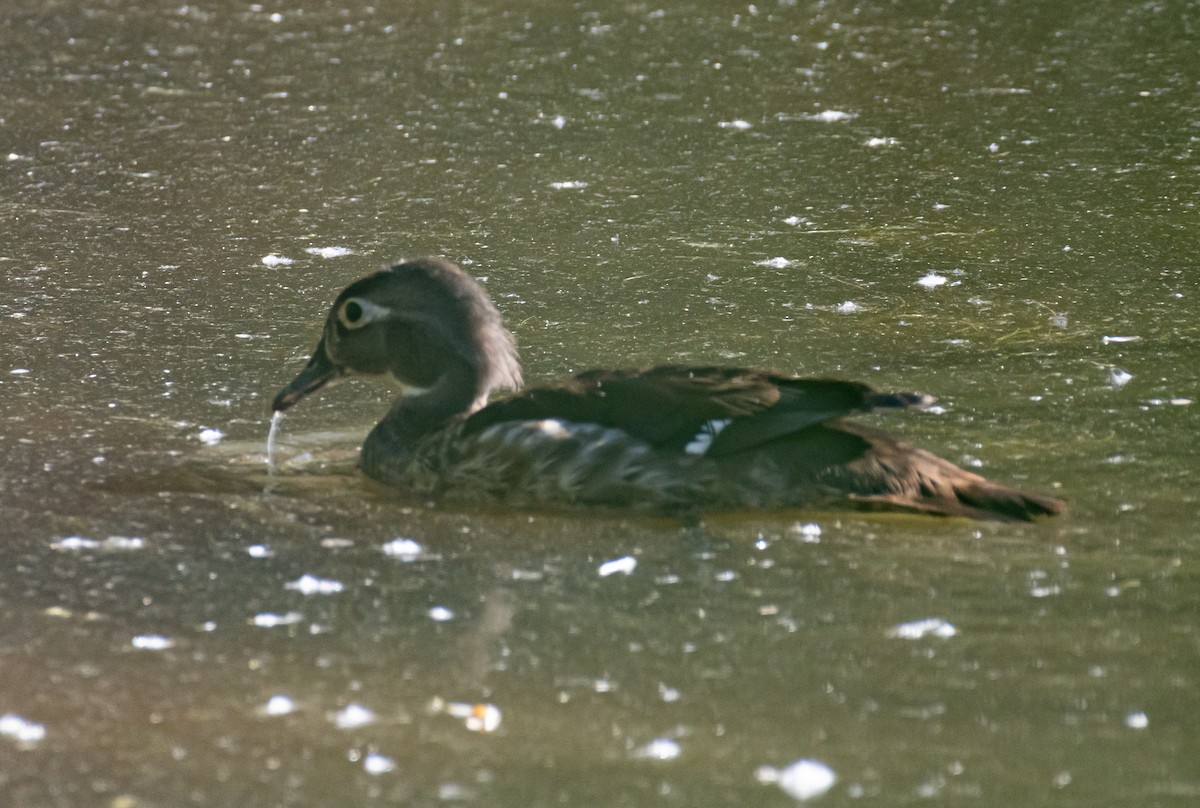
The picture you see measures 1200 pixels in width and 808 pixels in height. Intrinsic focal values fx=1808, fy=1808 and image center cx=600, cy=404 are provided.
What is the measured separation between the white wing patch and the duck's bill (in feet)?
4.86

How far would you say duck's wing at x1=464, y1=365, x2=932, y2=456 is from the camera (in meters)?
5.19

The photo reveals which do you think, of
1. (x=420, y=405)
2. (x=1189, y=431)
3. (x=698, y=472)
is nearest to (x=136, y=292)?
(x=420, y=405)

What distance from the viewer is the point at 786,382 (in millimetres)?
5348

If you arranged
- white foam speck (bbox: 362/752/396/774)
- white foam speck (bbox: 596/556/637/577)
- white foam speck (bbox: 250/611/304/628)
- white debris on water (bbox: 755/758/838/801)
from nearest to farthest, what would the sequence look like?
white debris on water (bbox: 755/758/838/801)
white foam speck (bbox: 362/752/396/774)
white foam speck (bbox: 250/611/304/628)
white foam speck (bbox: 596/556/637/577)

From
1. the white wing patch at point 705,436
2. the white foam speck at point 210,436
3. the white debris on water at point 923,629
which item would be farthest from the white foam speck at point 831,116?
the white debris on water at point 923,629

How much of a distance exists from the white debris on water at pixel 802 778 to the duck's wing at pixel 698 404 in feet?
5.20

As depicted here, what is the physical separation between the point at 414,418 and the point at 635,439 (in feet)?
2.90

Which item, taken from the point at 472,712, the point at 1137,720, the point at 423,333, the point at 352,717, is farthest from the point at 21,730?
the point at 1137,720

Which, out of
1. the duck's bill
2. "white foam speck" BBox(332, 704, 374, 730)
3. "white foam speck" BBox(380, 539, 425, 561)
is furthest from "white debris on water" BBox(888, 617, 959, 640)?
the duck's bill

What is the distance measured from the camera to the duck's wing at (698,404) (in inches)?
204

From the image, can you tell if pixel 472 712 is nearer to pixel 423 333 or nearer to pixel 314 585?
pixel 314 585

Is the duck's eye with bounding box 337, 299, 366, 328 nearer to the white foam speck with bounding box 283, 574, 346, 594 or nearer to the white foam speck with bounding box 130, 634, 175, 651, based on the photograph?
the white foam speck with bounding box 283, 574, 346, 594

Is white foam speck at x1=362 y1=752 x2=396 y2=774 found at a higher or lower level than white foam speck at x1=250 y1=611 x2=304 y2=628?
higher

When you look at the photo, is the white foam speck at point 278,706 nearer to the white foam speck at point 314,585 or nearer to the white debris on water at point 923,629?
the white foam speck at point 314,585
